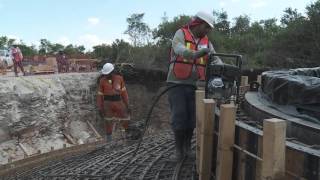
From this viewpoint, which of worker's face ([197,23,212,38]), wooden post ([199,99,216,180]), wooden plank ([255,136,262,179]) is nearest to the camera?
wooden plank ([255,136,262,179])

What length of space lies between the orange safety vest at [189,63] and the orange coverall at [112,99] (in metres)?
5.03

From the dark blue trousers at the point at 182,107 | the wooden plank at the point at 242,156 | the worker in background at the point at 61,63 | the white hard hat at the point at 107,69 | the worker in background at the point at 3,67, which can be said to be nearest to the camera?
the wooden plank at the point at 242,156

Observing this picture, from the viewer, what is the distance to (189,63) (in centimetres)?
578

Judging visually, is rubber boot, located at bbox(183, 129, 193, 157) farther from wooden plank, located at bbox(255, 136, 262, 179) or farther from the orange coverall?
the orange coverall

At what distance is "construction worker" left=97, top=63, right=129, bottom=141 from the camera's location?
10711 mm

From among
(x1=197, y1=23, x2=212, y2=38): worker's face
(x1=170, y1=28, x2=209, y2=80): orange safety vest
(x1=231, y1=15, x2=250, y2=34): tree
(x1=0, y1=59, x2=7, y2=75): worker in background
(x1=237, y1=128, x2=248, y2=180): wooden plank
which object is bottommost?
(x1=237, y1=128, x2=248, y2=180): wooden plank

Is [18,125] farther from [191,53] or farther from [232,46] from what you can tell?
[232,46]

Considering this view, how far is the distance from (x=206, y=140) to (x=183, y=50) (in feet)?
3.80

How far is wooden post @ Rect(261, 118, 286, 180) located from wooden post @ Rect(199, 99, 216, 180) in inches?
48.7

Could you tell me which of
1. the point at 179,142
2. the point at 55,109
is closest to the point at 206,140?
the point at 179,142

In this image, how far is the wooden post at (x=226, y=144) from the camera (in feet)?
13.2

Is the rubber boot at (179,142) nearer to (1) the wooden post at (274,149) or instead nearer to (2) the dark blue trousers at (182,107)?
(2) the dark blue trousers at (182,107)

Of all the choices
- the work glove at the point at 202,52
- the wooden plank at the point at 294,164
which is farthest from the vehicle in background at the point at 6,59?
the wooden plank at the point at 294,164

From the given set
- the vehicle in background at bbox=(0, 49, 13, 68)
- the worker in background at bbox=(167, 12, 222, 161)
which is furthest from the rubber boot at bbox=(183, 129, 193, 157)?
the vehicle in background at bbox=(0, 49, 13, 68)
